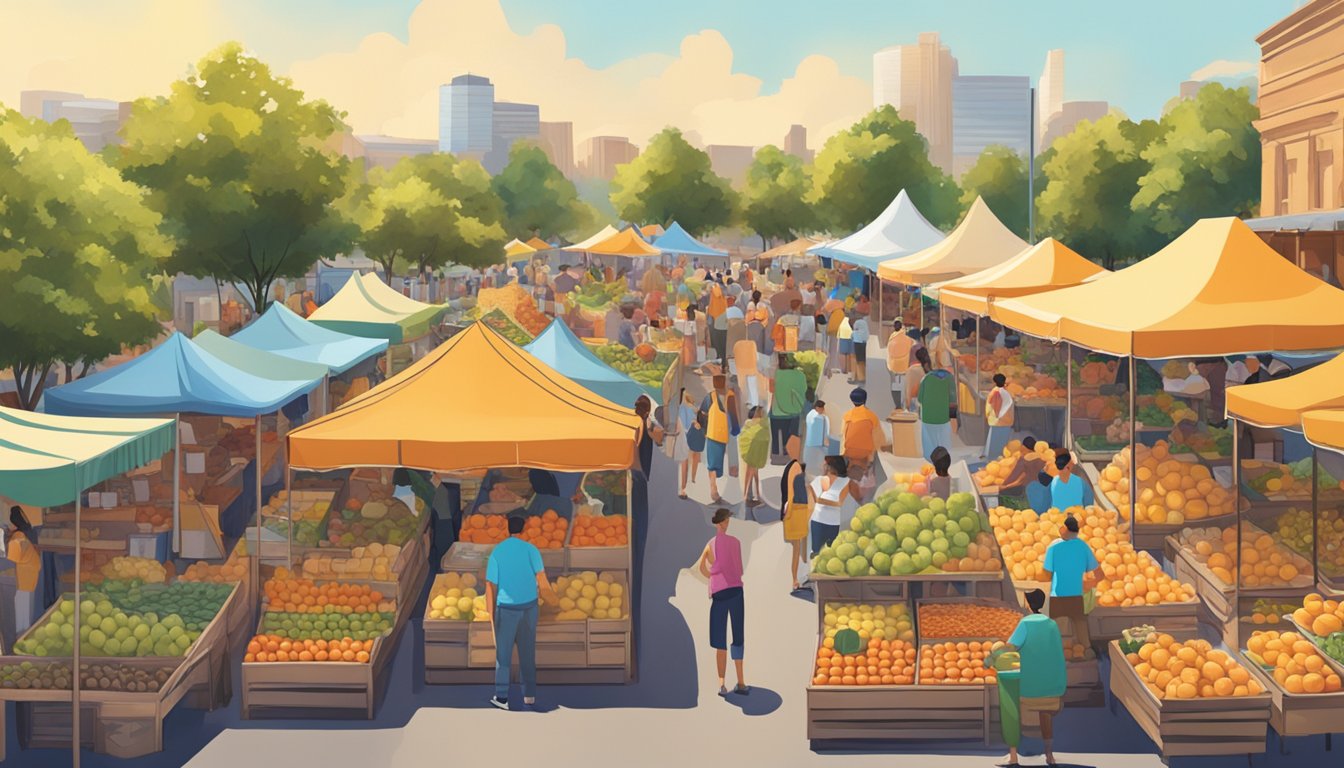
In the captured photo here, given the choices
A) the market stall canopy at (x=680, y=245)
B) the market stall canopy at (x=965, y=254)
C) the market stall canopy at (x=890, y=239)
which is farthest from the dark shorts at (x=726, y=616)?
the market stall canopy at (x=680, y=245)

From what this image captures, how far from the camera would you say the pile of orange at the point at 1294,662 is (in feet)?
32.5

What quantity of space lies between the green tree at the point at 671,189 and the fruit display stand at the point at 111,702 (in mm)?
84414

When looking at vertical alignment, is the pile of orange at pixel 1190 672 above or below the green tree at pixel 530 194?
below

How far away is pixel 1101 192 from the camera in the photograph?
65.4 m

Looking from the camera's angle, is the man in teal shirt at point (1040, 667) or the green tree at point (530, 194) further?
the green tree at point (530, 194)

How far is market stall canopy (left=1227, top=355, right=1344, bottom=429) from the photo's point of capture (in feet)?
35.6

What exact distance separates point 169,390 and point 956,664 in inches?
356

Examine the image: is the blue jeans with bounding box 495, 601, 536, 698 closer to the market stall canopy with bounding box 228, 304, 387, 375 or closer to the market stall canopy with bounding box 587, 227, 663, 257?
the market stall canopy with bounding box 228, 304, 387, 375

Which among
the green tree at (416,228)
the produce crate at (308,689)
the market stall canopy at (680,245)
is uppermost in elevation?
the green tree at (416,228)

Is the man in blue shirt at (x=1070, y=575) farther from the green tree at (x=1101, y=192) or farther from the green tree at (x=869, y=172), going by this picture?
the green tree at (x=869, y=172)

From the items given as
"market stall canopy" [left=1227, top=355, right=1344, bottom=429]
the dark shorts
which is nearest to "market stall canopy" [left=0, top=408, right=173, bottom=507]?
the dark shorts

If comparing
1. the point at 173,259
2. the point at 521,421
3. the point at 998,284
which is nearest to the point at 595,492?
the point at 521,421

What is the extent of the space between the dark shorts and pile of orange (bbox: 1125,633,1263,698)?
9.53 ft

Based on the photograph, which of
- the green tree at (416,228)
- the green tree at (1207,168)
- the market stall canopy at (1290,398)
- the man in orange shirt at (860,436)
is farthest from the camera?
the green tree at (416,228)
